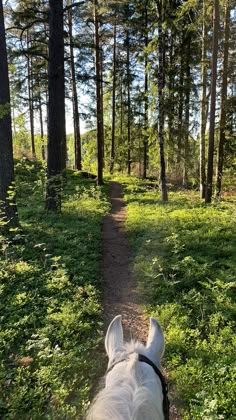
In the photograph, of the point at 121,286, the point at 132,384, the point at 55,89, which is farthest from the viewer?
the point at 55,89

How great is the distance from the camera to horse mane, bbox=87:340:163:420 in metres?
1.30

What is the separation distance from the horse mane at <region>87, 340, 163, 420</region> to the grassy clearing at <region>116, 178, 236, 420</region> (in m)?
2.23

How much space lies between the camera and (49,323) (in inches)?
193

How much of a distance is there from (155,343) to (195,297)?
3818mm

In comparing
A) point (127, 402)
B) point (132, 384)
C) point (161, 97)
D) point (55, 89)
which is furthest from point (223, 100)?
point (127, 402)

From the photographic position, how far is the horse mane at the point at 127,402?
1295 mm

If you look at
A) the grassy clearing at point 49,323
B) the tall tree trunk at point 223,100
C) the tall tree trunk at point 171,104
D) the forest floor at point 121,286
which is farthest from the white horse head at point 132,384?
the tall tree trunk at point 171,104

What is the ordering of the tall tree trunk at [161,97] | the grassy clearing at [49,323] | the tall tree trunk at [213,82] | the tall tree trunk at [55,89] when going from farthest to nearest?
the tall tree trunk at [161,97]
the tall tree trunk at [213,82]
the tall tree trunk at [55,89]
the grassy clearing at [49,323]

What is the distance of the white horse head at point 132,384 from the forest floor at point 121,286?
958 mm

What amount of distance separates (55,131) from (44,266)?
531 cm

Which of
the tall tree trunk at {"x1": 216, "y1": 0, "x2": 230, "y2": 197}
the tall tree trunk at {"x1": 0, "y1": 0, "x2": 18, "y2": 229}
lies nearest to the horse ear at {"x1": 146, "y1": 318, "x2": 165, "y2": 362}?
the tall tree trunk at {"x1": 0, "y1": 0, "x2": 18, "y2": 229}

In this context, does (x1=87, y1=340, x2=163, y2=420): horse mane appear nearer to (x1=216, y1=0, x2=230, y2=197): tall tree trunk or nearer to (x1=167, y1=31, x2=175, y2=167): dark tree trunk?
(x1=216, y1=0, x2=230, y2=197): tall tree trunk

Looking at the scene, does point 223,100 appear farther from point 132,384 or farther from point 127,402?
point 127,402

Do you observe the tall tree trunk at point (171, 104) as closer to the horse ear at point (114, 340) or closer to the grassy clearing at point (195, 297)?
the grassy clearing at point (195, 297)
